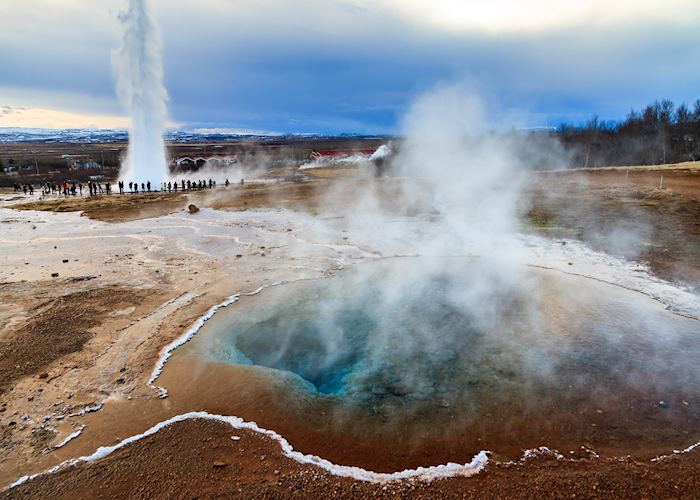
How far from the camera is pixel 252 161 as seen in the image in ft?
160

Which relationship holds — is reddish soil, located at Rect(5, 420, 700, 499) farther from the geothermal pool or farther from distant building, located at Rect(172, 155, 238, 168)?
distant building, located at Rect(172, 155, 238, 168)

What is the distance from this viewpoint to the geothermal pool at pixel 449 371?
Result: 4.42 m

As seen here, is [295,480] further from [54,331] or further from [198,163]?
[198,163]

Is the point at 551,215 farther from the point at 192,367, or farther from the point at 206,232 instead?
the point at 192,367

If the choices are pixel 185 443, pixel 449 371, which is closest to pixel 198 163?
pixel 449 371

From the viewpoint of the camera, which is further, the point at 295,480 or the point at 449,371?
the point at 449,371

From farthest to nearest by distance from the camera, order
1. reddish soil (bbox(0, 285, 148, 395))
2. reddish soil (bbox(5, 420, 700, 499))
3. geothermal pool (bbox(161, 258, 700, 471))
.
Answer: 1. reddish soil (bbox(0, 285, 148, 395))
2. geothermal pool (bbox(161, 258, 700, 471))
3. reddish soil (bbox(5, 420, 700, 499))

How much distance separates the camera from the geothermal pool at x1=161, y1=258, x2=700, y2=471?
14.5 feet

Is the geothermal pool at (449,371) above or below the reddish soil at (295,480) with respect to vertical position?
above

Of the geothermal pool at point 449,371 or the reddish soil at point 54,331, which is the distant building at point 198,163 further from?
the geothermal pool at point 449,371

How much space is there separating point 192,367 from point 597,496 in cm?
480

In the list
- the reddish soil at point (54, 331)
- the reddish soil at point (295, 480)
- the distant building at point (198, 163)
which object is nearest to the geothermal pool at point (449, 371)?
the reddish soil at point (295, 480)

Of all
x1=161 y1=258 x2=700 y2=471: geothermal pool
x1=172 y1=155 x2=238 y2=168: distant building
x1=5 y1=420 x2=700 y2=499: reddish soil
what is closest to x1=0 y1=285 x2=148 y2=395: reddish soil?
x1=161 y1=258 x2=700 y2=471: geothermal pool

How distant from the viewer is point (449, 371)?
A: 5.67m
